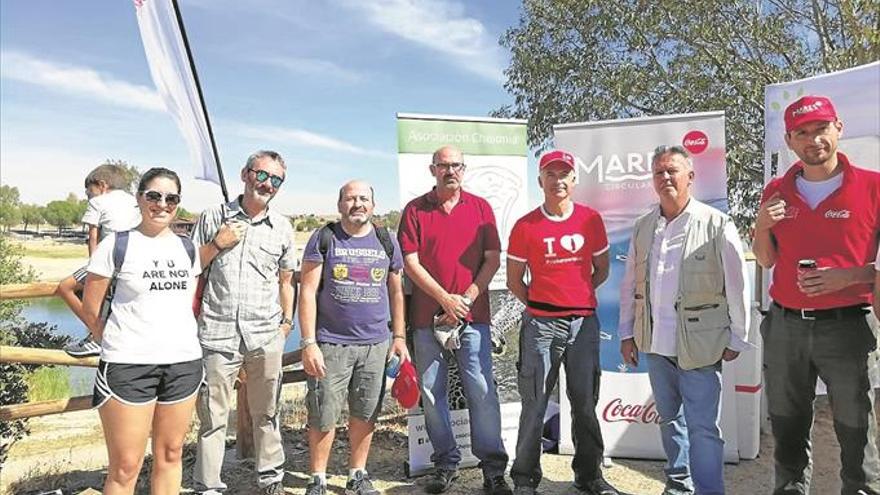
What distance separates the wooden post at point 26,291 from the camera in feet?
11.2

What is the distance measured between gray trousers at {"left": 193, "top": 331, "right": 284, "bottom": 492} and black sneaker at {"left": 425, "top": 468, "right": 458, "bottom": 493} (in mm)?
952

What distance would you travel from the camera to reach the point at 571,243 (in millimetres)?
3582

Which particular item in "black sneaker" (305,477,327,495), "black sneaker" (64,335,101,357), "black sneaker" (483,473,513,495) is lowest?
"black sneaker" (483,473,513,495)

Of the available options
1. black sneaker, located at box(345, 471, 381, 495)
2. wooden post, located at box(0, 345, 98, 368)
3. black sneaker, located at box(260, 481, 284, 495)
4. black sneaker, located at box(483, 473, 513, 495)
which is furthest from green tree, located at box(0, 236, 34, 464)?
black sneaker, located at box(483, 473, 513, 495)

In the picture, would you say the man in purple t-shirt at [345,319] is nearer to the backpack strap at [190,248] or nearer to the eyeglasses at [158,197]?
the backpack strap at [190,248]

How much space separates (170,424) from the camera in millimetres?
2840

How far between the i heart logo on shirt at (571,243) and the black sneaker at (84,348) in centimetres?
263

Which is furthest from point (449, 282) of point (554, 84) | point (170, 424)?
point (554, 84)

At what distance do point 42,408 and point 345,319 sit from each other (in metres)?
1.85

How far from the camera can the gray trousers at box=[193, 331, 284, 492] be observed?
3377mm

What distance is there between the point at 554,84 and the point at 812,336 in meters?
7.09

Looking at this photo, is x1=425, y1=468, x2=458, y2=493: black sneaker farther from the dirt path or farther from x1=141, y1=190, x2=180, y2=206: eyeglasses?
x1=141, y1=190, x2=180, y2=206: eyeglasses

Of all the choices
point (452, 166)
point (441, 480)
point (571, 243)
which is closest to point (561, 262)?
point (571, 243)

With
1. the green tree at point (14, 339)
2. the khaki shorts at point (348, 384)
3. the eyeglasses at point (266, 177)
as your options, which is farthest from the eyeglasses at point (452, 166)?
the green tree at point (14, 339)
